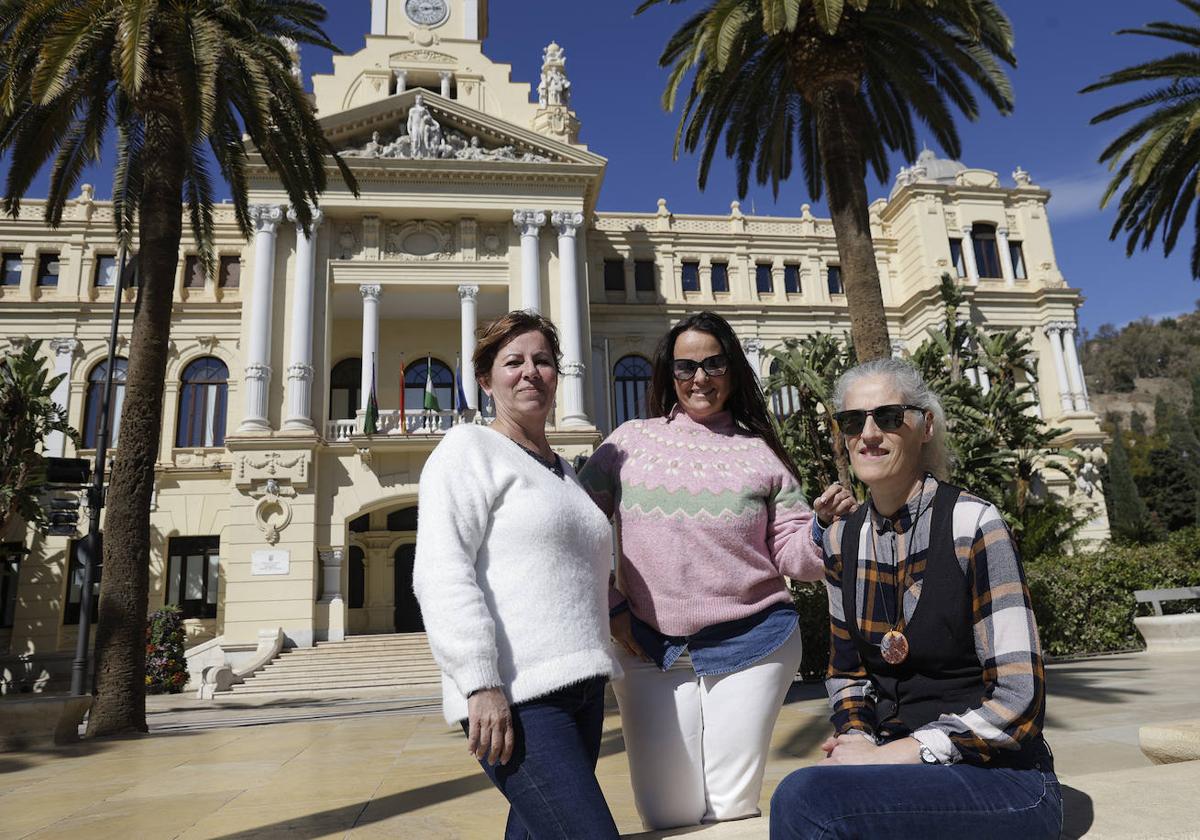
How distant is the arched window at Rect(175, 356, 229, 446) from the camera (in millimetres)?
25703

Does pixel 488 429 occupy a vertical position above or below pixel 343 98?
below

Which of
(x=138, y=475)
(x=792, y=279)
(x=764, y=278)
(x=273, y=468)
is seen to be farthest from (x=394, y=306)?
(x=138, y=475)

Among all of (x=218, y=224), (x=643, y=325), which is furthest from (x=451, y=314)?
(x=218, y=224)

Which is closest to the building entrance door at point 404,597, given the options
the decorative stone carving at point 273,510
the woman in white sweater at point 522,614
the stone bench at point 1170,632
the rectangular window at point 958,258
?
the decorative stone carving at point 273,510

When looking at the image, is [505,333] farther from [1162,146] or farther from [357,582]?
[357,582]

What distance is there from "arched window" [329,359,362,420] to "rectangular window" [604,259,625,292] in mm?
9421

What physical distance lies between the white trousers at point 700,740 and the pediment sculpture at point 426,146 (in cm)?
2300

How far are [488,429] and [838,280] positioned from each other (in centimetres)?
3074

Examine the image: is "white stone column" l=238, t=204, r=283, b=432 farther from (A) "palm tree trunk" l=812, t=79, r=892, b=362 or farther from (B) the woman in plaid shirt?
(B) the woman in plaid shirt

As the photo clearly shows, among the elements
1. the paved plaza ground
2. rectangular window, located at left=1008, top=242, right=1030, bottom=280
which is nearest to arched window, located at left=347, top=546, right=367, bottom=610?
the paved plaza ground

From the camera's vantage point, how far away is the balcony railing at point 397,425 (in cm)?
2164

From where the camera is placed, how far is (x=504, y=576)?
214 centimetres

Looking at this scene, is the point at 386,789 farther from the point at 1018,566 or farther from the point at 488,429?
the point at 1018,566

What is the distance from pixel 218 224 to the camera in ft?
89.8
